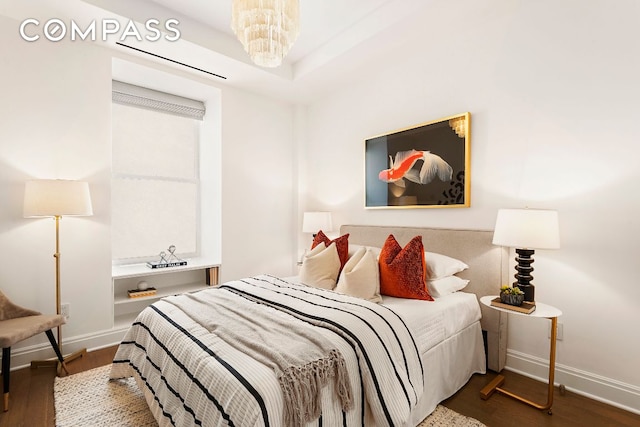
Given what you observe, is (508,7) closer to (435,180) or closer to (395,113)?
(395,113)

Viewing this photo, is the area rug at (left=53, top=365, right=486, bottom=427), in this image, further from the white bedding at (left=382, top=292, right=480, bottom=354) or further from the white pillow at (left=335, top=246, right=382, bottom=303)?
the white pillow at (left=335, top=246, right=382, bottom=303)

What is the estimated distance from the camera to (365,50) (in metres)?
2.98

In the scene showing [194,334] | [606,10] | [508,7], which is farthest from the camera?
[508,7]

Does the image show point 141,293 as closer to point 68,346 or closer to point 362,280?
point 68,346

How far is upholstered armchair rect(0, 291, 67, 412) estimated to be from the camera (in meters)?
1.95

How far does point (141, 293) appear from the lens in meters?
3.25

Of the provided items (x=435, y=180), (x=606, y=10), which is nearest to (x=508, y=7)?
(x=606, y=10)

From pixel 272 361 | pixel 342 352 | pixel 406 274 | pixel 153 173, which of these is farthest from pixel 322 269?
pixel 153 173

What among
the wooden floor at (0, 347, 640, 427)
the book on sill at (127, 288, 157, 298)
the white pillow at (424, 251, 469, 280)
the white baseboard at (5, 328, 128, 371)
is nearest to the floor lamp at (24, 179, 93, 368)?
the white baseboard at (5, 328, 128, 371)

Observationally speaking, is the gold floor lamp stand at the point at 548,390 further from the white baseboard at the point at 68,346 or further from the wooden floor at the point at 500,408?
the white baseboard at the point at 68,346

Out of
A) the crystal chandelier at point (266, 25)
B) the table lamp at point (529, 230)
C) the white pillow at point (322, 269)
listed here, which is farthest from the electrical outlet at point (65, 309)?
the table lamp at point (529, 230)

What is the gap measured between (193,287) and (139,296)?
59 centimetres

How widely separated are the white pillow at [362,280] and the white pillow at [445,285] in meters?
0.41

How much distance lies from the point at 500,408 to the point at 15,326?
324cm
